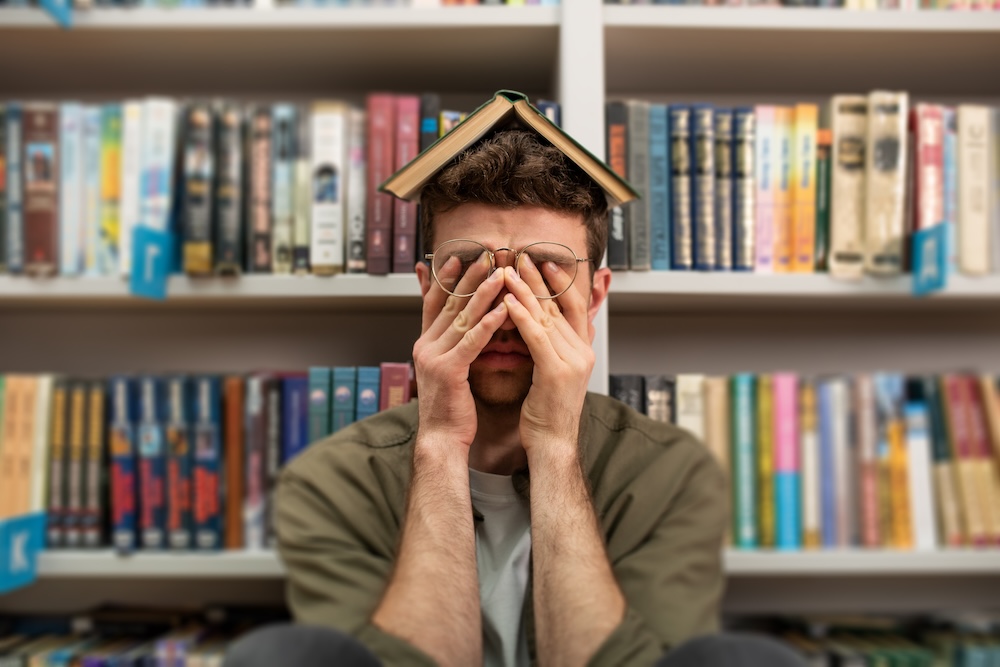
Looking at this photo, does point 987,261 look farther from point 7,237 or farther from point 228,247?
point 7,237

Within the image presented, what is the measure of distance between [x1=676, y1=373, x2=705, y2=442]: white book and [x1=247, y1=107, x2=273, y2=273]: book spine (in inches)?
20.0

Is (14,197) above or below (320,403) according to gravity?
above

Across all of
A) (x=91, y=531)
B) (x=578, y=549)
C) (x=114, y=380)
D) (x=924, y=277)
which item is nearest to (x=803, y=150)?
(x=924, y=277)

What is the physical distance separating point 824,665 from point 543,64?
80cm

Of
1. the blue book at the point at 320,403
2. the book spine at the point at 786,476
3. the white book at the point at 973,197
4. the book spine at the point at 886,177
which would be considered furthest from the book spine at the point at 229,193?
the white book at the point at 973,197

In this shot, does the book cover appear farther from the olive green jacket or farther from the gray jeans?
the gray jeans

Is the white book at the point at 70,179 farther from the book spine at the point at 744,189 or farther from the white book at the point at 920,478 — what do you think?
the white book at the point at 920,478

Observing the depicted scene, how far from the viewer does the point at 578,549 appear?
505 mm

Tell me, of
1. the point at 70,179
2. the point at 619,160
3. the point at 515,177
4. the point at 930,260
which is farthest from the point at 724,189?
the point at 70,179

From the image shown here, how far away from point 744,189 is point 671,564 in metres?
0.49

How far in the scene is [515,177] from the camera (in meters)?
0.52

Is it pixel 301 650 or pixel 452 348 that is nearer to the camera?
pixel 301 650

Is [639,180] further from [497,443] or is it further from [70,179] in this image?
[70,179]

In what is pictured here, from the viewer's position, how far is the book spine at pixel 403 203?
713 millimetres
